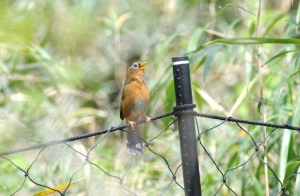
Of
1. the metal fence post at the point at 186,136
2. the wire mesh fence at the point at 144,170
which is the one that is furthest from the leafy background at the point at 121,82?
the metal fence post at the point at 186,136

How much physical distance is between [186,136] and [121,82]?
13.0ft

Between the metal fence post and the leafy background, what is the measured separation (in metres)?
0.34

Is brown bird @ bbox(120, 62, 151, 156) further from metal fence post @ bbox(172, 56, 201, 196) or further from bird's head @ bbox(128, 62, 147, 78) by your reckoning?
metal fence post @ bbox(172, 56, 201, 196)

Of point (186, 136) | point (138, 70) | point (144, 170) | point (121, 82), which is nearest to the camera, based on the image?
point (186, 136)

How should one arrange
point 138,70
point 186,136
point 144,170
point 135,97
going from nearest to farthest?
1. point 186,136
2. point 135,97
3. point 138,70
4. point 144,170

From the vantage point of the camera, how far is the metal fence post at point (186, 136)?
1.75 metres

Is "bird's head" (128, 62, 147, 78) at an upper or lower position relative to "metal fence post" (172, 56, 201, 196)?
upper

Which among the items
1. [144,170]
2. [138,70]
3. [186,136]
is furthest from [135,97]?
[186,136]

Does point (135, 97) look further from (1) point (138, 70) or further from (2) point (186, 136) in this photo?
(2) point (186, 136)

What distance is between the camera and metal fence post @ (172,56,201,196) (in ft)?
5.74

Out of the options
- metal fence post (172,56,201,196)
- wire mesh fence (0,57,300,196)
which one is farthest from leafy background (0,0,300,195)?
metal fence post (172,56,201,196)

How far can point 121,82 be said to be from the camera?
568 cm

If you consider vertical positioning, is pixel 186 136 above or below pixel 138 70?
below

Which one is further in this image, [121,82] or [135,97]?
[121,82]
